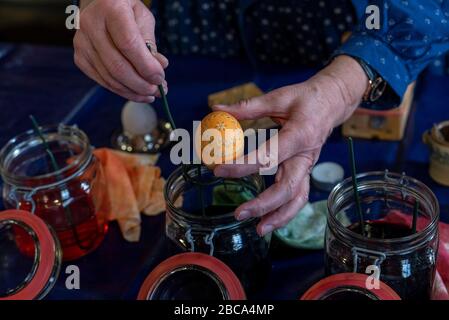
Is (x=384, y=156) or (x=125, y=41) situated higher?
(x=125, y=41)

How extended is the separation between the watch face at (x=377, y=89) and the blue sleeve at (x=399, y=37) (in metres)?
0.01

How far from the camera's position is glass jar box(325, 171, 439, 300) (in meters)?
0.58

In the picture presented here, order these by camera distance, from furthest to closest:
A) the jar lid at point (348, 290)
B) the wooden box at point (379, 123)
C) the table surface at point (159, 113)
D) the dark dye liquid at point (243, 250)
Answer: the wooden box at point (379, 123), the table surface at point (159, 113), the dark dye liquid at point (243, 250), the jar lid at point (348, 290)

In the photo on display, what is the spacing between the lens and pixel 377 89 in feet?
2.66

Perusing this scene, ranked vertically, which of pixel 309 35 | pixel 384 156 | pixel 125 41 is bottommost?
pixel 384 156

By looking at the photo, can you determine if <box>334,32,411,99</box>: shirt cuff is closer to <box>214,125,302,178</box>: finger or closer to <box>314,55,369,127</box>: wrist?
<box>314,55,369,127</box>: wrist

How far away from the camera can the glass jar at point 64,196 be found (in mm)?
765

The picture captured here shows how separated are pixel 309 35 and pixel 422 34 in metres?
0.34

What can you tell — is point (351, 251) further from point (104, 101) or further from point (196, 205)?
point (104, 101)

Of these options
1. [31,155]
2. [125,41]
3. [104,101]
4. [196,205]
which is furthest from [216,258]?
[104,101]

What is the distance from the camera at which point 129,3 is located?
753 mm

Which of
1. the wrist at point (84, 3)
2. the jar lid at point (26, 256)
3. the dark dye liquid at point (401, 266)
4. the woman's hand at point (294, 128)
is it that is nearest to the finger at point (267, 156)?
the woman's hand at point (294, 128)

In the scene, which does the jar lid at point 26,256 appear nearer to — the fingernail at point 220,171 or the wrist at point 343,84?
the fingernail at point 220,171
